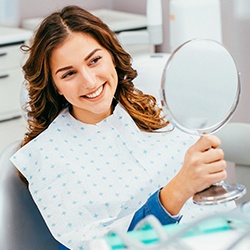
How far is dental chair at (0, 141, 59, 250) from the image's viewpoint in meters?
1.59

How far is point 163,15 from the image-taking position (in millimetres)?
3346

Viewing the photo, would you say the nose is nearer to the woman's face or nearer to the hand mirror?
the woman's face

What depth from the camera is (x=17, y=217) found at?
163cm

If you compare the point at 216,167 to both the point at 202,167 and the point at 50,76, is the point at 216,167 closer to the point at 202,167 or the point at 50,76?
the point at 202,167

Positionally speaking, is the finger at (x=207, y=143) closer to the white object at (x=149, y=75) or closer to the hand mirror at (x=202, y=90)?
the hand mirror at (x=202, y=90)

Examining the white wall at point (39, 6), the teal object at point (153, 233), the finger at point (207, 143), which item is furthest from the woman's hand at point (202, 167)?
the white wall at point (39, 6)

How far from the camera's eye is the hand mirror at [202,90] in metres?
1.09

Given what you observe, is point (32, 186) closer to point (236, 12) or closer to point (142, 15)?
point (236, 12)

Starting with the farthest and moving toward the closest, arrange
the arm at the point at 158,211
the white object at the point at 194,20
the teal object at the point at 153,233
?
the white object at the point at 194,20 < the arm at the point at 158,211 < the teal object at the point at 153,233

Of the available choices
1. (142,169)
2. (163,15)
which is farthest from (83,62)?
(163,15)

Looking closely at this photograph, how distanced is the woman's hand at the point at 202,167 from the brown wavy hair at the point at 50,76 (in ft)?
1.49

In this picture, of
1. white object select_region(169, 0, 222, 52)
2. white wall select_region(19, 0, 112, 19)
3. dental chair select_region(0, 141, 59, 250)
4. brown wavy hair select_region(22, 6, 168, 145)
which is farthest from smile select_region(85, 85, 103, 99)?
white wall select_region(19, 0, 112, 19)

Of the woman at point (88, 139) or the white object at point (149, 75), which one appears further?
the white object at point (149, 75)

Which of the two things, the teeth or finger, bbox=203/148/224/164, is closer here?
finger, bbox=203/148/224/164
